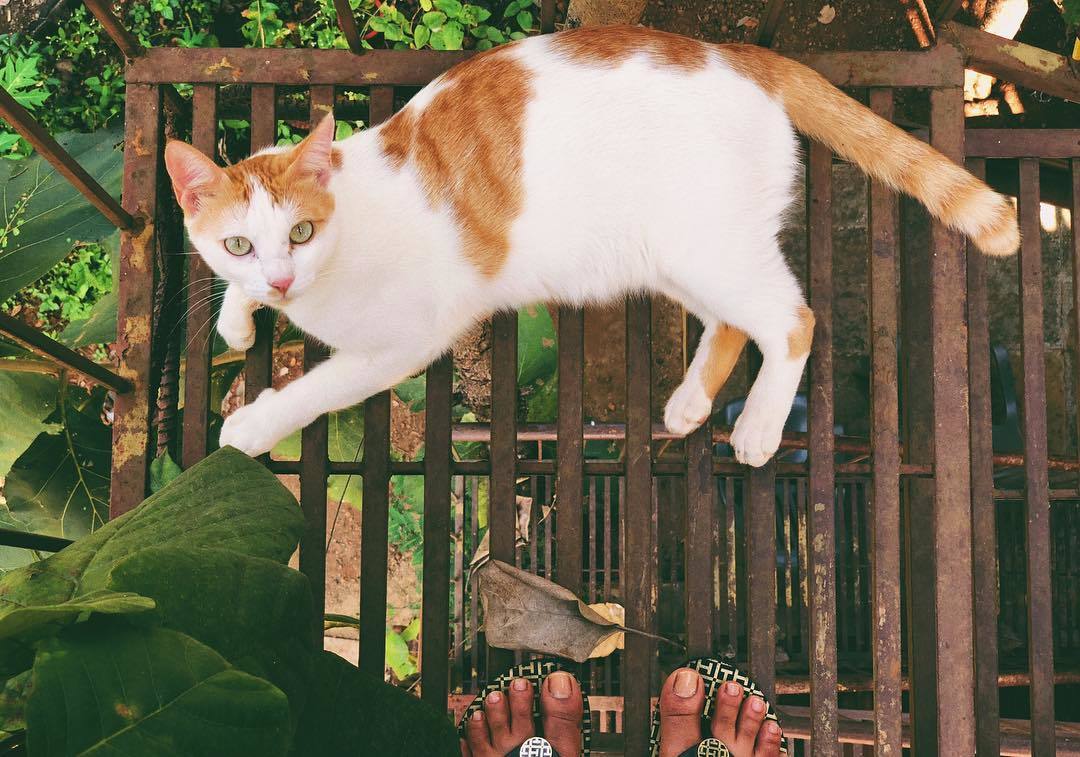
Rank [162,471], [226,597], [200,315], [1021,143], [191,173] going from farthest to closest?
[1021,143], [200,315], [162,471], [191,173], [226,597]

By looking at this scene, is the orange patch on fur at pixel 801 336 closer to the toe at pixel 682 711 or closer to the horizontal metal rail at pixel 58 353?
the toe at pixel 682 711

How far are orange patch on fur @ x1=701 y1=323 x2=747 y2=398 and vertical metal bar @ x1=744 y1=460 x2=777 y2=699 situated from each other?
21cm

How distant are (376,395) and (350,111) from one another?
27.6 inches

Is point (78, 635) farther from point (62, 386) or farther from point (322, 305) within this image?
point (62, 386)

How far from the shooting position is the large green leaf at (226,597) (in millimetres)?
820

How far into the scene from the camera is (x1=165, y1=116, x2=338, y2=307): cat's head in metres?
1.23

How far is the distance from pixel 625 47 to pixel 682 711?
1.33 metres

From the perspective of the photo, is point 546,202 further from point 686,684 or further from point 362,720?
point 686,684

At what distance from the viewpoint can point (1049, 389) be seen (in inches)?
100

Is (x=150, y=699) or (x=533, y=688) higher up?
(x=150, y=699)

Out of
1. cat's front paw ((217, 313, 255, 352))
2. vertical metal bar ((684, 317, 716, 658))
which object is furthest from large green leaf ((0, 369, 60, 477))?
vertical metal bar ((684, 317, 716, 658))

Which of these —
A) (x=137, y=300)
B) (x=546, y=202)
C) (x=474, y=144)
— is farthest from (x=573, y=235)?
(x=137, y=300)

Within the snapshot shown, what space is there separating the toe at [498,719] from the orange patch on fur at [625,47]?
1.30 meters

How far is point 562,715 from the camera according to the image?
163 cm
